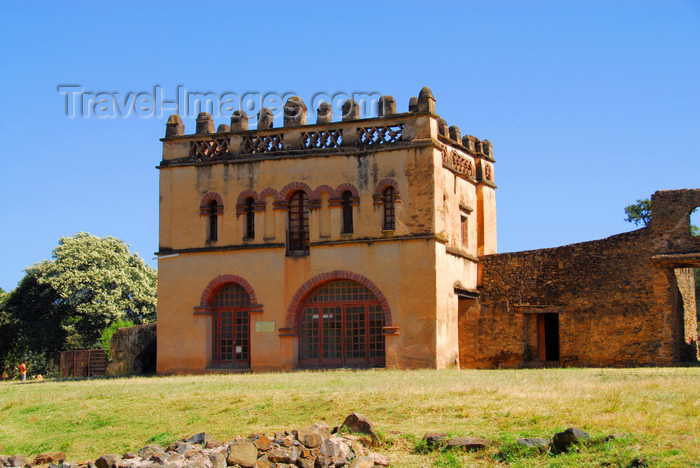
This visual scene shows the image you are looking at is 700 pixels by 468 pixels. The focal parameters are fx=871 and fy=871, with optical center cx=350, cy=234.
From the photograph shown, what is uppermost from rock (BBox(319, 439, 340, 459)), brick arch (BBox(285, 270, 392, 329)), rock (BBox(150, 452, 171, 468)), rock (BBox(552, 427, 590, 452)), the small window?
the small window

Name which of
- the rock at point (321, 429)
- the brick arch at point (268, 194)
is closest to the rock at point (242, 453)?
the rock at point (321, 429)

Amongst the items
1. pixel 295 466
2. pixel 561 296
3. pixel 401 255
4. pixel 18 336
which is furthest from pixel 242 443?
pixel 18 336

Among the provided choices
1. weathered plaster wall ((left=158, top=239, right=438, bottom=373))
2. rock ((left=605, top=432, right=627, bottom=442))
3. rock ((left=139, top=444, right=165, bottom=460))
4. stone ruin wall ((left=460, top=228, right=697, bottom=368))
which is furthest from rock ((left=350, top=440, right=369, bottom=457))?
stone ruin wall ((left=460, top=228, right=697, bottom=368))

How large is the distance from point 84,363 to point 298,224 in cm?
1206

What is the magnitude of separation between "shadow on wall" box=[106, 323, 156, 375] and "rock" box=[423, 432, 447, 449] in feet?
59.3

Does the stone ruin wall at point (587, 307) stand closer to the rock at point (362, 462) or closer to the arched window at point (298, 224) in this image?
the arched window at point (298, 224)

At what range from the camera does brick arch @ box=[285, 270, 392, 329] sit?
2552 centimetres

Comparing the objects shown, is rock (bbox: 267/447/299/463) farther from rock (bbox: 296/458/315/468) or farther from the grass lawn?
the grass lawn

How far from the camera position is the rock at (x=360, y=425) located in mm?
13141

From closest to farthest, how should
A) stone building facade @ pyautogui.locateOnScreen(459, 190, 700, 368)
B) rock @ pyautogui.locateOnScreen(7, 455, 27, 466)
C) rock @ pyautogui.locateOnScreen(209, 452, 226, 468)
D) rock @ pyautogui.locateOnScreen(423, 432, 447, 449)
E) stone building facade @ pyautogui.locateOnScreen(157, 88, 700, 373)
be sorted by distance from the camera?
rock @ pyautogui.locateOnScreen(209, 452, 226, 468) < rock @ pyautogui.locateOnScreen(423, 432, 447, 449) < rock @ pyautogui.locateOnScreen(7, 455, 27, 466) < stone building facade @ pyautogui.locateOnScreen(459, 190, 700, 368) < stone building facade @ pyautogui.locateOnScreen(157, 88, 700, 373)

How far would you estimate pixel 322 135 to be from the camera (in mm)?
26688

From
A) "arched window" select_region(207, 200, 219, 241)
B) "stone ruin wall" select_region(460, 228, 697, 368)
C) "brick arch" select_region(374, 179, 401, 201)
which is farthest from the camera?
"arched window" select_region(207, 200, 219, 241)

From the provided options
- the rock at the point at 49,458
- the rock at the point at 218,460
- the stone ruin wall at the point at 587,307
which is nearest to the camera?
the rock at the point at 218,460

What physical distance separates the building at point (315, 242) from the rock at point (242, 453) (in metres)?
12.7
